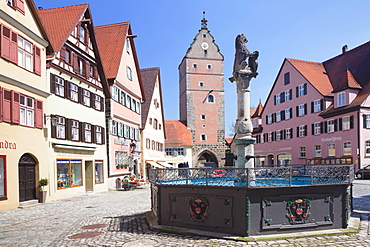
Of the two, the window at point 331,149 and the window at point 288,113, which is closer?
the window at point 331,149

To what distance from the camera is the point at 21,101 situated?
52.7 ft

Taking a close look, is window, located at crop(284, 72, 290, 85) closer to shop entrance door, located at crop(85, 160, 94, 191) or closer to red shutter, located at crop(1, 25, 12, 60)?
shop entrance door, located at crop(85, 160, 94, 191)

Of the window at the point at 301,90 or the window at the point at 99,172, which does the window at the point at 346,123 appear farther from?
the window at the point at 99,172

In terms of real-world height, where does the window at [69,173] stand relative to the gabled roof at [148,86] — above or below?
below

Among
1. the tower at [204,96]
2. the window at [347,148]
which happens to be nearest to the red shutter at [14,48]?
the window at [347,148]

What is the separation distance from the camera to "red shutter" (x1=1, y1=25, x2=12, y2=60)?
14.7 meters

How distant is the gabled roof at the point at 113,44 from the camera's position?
27.3 m

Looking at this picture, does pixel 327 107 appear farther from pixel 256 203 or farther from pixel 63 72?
pixel 256 203

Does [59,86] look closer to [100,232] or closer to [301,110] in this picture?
[100,232]

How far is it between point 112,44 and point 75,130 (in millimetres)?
10842

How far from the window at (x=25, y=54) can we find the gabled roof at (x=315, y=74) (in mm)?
29551

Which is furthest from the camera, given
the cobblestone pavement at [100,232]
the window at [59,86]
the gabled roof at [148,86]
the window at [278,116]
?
the window at [278,116]

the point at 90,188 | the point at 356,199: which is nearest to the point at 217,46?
the point at 90,188

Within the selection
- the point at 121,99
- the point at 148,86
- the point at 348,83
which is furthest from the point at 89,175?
the point at 348,83
